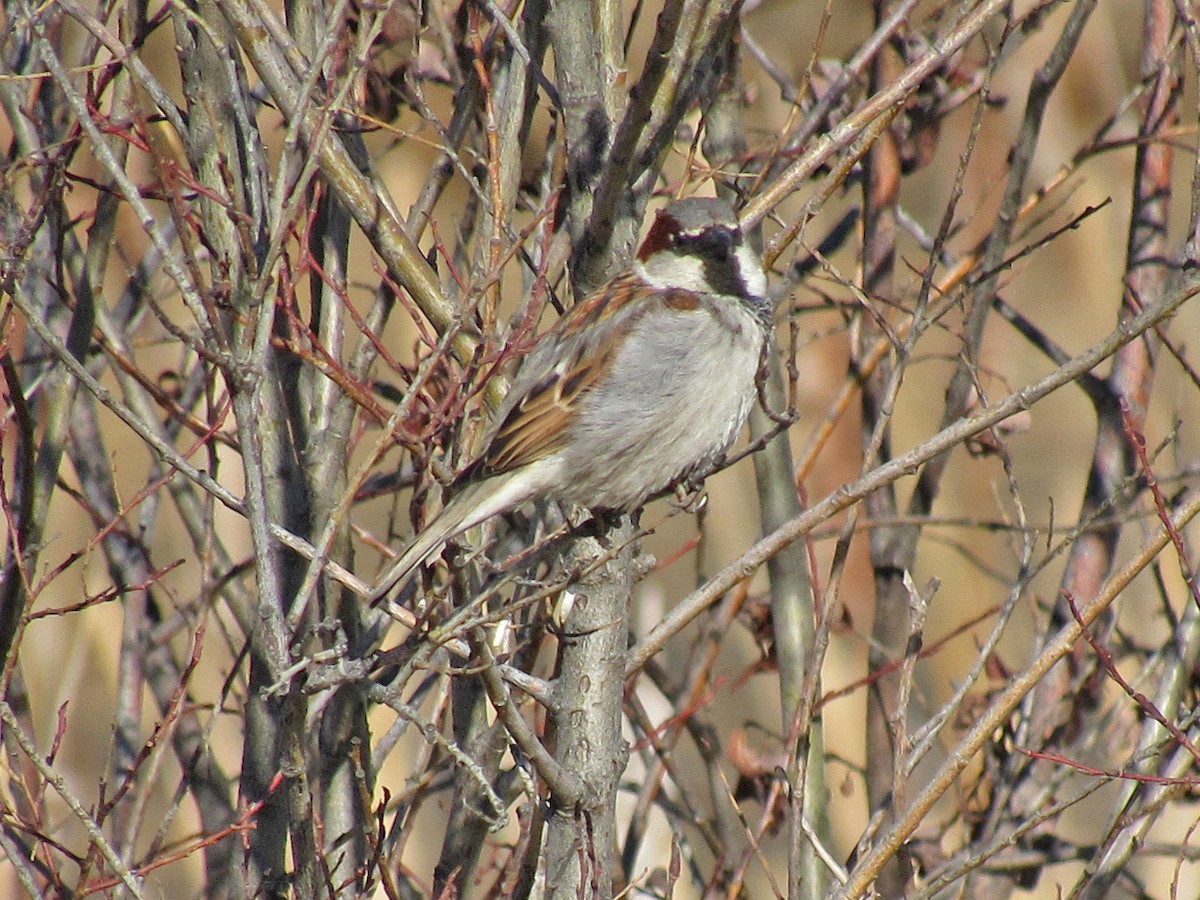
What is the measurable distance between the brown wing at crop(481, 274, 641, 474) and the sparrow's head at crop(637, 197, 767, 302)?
0.62 ft

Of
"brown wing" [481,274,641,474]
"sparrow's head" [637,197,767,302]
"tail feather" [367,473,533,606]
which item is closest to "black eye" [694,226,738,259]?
"sparrow's head" [637,197,767,302]

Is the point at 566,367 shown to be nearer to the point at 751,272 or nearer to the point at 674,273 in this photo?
the point at 674,273

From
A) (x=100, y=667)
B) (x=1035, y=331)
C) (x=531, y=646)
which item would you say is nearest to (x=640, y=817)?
(x=531, y=646)

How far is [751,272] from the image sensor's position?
334cm

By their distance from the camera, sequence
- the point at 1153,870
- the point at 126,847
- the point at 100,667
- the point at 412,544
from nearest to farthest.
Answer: the point at 412,544, the point at 126,847, the point at 100,667, the point at 1153,870

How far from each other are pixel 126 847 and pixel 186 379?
1647 millimetres

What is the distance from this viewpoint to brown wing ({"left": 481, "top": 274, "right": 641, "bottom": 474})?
10.1ft

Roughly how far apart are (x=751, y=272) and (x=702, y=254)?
5.4 inches

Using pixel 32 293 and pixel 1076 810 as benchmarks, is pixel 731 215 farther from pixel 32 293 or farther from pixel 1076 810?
pixel 1076 810

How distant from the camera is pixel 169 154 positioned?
10.5 feet

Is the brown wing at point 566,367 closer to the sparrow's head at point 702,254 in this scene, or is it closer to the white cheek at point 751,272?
the sparrow's head at point 702,254

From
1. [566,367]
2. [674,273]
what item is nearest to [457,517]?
[566,367]

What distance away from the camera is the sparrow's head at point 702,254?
3.25 meters

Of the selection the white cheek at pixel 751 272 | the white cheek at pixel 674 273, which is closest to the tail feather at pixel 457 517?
the white cheek at pixel 674 273
